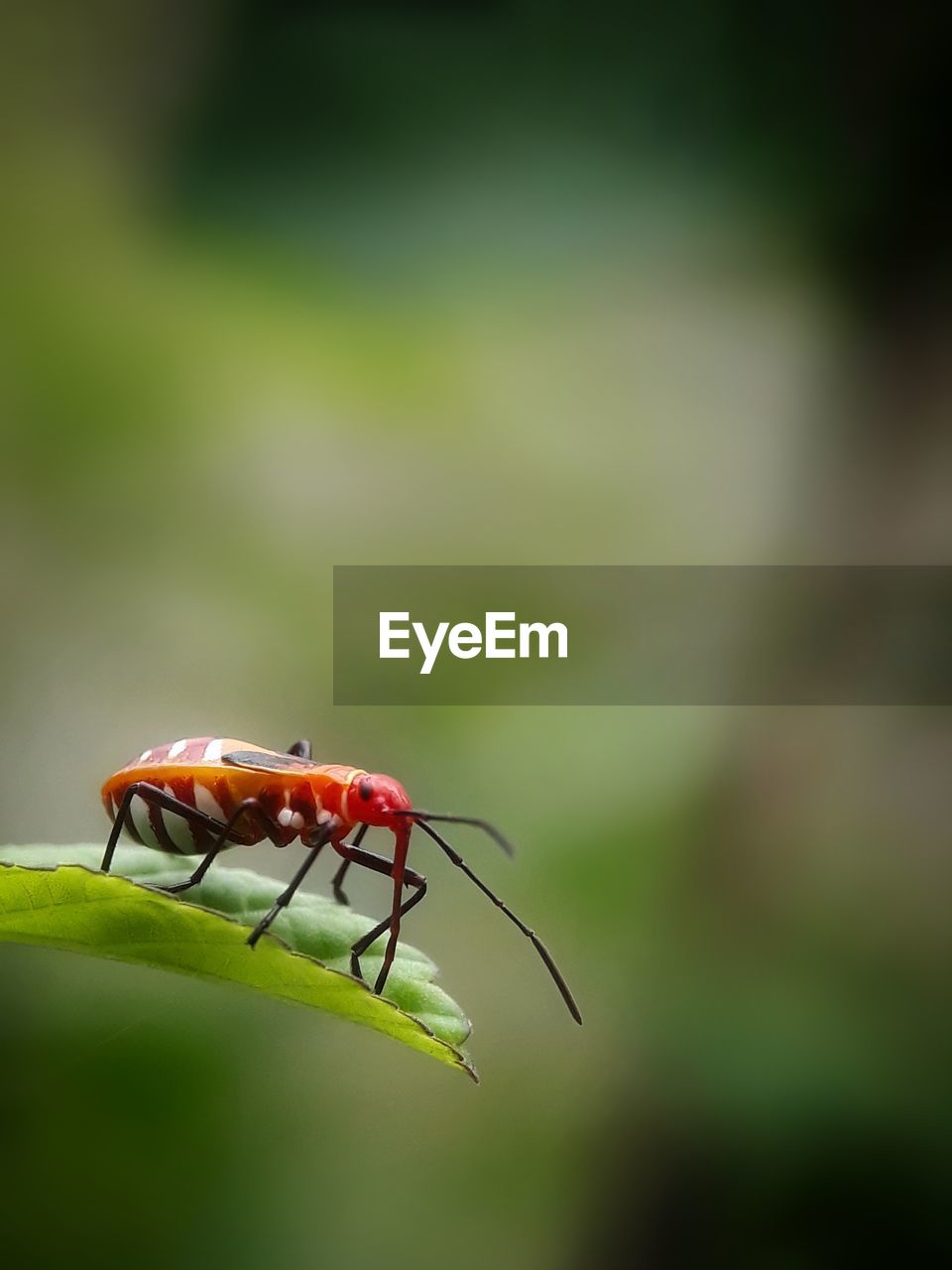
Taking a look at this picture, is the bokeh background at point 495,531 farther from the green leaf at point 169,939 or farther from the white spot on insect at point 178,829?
the green leaf at point 169,939

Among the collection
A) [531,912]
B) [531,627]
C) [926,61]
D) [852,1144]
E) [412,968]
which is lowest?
[852,1144]

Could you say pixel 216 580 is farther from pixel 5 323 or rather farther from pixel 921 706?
pixel 921 706

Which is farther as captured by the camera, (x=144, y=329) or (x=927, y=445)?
(x=144, y=329)

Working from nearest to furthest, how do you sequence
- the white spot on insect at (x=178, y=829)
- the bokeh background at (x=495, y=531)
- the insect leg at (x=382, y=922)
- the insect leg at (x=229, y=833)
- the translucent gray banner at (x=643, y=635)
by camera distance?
the insect leg at (x=382, y=922) → the insect leg at (x=229, y=833) → the white spot on insect at (x=178, y=829) → the bokeh background at (x=495, y=531) → the translucent gray banner at (x=643, y=635)

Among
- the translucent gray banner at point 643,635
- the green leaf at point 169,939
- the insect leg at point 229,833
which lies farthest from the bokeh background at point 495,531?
the green leaf at point 169,939

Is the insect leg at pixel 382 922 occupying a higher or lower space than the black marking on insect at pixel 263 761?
lower

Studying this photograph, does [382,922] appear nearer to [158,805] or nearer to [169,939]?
[158,805]

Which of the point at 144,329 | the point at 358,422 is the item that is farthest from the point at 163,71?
the point at 358,422

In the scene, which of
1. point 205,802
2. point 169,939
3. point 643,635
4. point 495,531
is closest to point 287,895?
point 169,939
